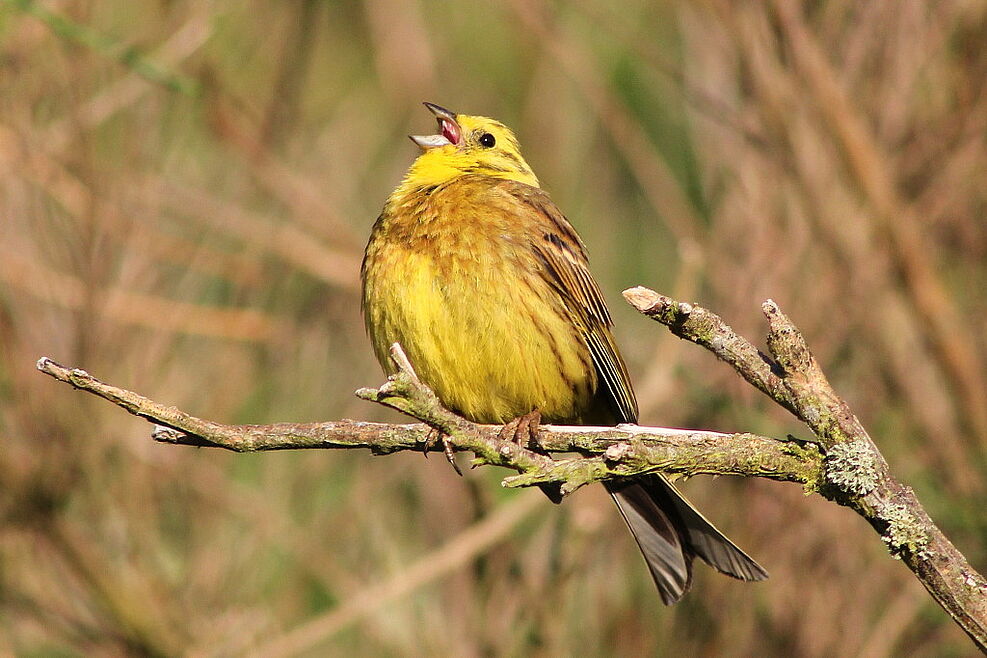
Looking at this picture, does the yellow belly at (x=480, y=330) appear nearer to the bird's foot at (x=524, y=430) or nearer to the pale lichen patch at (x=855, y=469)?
the bird's foot at (x=524, y=430)

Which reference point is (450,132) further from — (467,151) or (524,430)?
(524,430)

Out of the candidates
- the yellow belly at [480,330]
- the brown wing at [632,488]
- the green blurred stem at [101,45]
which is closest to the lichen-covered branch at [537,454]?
the brown wing at [632,488]

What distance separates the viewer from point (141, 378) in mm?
5422

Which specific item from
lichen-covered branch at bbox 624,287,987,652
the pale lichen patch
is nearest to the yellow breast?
lichen-covered branch at bbox 624,287,987,652

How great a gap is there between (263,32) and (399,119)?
46.1 inches

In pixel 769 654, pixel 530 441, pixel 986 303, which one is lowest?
pixel 769 654

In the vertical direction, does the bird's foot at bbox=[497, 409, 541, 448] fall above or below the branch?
above

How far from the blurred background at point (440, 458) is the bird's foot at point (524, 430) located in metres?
0.87

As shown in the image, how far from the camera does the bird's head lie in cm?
500

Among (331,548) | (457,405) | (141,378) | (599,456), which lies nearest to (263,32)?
(141,378)

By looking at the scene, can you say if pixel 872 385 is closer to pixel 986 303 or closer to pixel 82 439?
pixel 986 303

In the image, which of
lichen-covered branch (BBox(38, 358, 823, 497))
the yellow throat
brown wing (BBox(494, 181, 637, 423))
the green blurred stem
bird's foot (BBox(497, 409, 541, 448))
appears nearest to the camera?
lichen-covered branch (BBox(38, 358, 823, 497))

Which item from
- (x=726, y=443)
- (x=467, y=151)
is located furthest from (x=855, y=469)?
(x=467, y=151)

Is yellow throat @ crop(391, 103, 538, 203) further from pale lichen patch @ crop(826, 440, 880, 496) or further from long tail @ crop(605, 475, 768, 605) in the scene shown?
pale lichen patch @ crop(826, 440, 880, 496)
